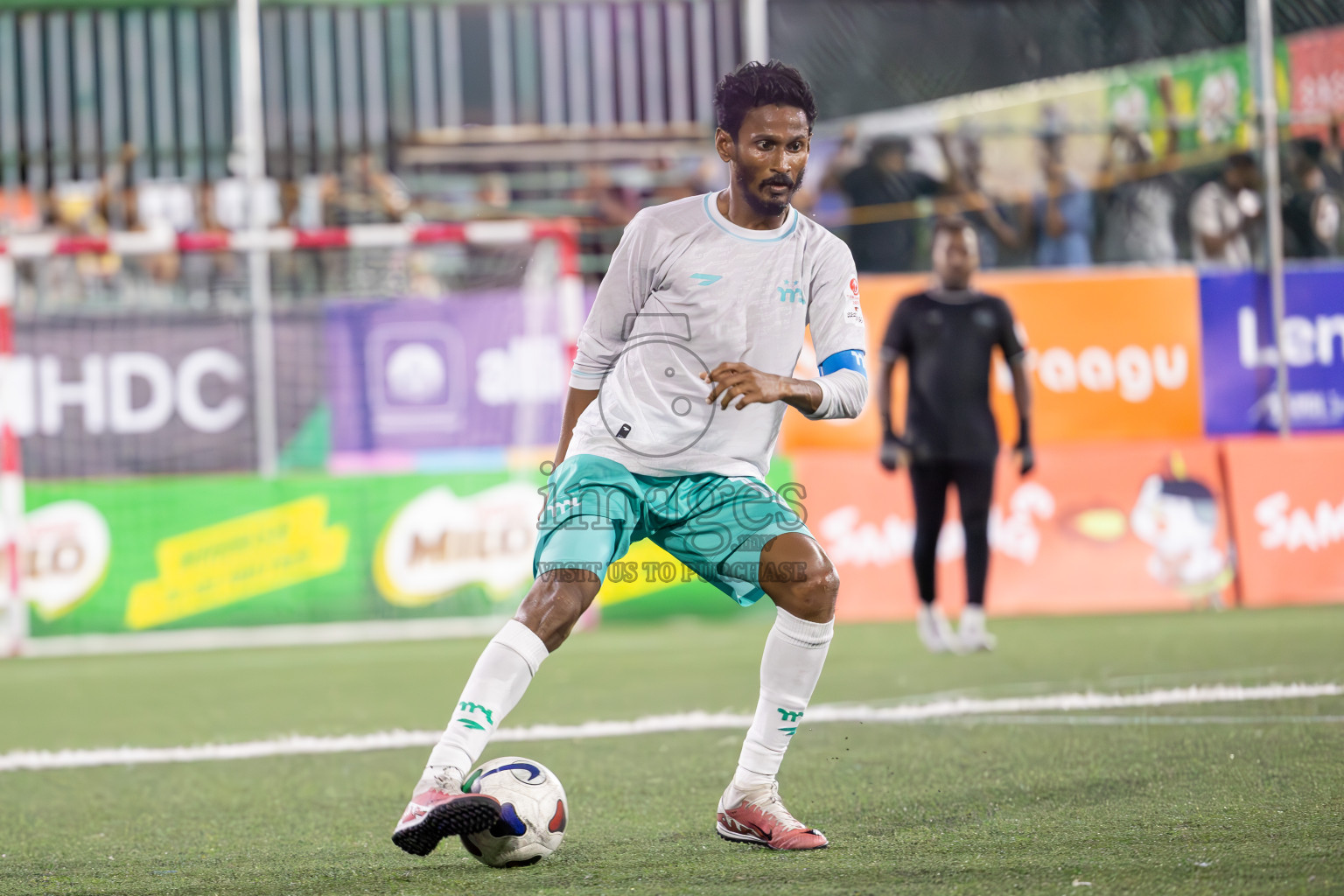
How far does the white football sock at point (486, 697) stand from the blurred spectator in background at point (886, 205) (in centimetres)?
865

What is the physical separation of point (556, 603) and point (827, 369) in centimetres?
90

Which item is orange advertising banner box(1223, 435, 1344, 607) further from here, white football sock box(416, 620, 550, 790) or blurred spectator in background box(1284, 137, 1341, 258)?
white football sock box(416, 620, 550, 790)

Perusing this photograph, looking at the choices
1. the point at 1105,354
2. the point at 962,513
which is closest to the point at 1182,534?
the point at 1105,354

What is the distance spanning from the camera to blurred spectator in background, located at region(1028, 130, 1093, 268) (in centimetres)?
1193

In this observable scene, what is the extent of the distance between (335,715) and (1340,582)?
720 cm

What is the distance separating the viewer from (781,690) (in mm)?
4223

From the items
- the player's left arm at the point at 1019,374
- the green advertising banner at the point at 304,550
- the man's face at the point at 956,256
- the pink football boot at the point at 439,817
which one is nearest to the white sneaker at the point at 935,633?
the player's left arm at the point at 1019,374

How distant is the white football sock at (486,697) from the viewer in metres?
3.72

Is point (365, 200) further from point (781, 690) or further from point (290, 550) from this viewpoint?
point (781, 690)

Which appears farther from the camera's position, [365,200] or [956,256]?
[365,200]

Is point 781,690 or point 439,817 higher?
point 781,690

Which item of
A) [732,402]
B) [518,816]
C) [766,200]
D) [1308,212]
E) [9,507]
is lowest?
[518,816]

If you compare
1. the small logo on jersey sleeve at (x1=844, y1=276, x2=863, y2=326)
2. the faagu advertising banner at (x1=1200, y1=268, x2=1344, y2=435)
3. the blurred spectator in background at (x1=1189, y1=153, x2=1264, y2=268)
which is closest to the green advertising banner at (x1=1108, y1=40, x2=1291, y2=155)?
the blurred spectator in background at (x1=1189, y1=153, x2=1264, y2=268)

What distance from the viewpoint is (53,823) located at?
488 centimetres
